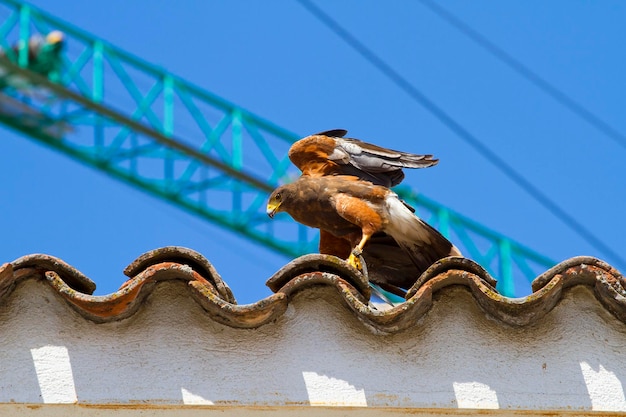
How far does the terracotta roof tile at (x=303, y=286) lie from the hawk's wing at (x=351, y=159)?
1.36 meters

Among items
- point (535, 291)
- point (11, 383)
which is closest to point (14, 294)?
point (11, 383)

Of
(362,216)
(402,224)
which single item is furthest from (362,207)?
(402,224)

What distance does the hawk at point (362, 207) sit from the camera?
5.50 metres

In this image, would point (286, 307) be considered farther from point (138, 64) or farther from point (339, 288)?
point (138, 64)

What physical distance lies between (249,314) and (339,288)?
33 centimetres

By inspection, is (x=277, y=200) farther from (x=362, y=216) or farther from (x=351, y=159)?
(x=362, y=216)

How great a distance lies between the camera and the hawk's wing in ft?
19.1

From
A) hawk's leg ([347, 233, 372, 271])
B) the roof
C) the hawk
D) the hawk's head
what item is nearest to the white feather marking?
the hawk

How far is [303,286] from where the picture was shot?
14.6ft

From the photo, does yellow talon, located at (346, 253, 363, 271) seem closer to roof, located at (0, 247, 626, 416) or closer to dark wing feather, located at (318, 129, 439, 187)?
dark wing feather, located at (318, 129, 439, 187)

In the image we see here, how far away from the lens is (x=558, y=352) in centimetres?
441

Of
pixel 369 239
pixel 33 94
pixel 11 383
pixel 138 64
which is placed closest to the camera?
pixel 11 383

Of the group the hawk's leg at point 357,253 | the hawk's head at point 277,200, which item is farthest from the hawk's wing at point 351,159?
the hawk's leg at point 357,253

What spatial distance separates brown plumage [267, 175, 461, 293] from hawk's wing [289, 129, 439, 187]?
0.09 metres
